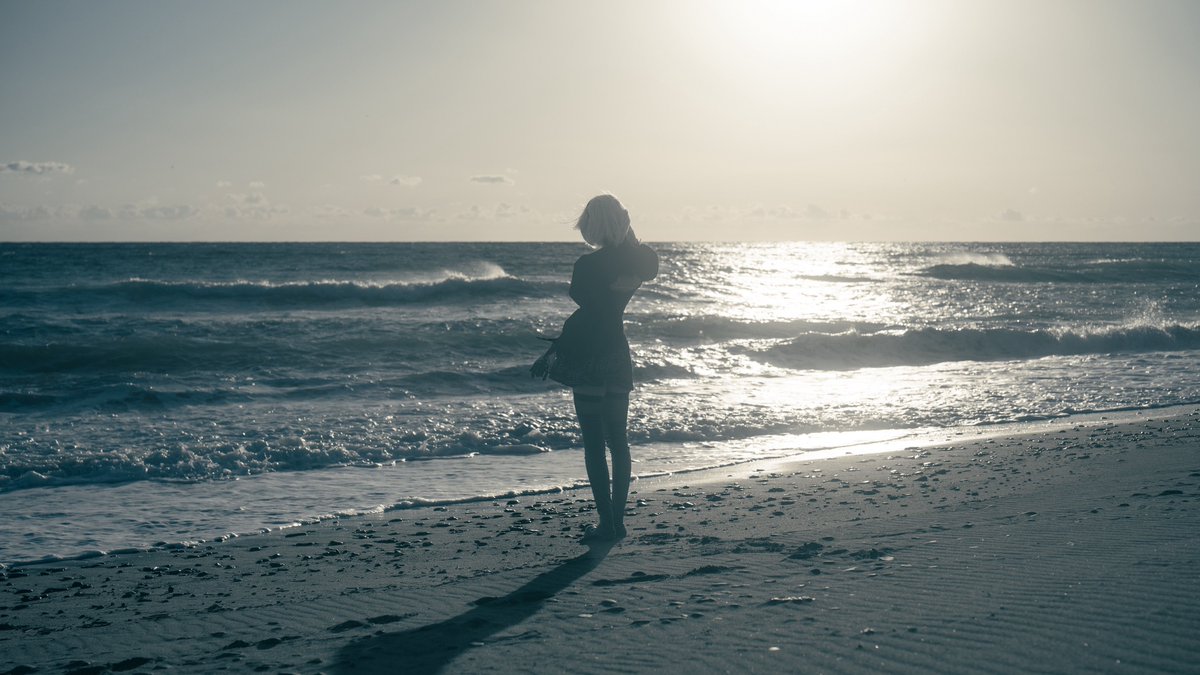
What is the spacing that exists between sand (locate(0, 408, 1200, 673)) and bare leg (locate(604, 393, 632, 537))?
0.50 ft

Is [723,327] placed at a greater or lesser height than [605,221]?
lesser

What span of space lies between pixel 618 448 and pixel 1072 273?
42351 millimetres

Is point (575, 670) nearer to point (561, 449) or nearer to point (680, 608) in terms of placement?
point (680, 608)

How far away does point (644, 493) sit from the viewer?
6.72 metres

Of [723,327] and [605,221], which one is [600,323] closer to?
[605,221]

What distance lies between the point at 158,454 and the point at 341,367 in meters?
6.91

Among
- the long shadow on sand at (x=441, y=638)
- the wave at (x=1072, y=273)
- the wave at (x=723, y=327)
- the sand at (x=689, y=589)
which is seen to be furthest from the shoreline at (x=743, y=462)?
the wave at (x=1072, y=273)

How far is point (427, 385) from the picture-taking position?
13.7 m

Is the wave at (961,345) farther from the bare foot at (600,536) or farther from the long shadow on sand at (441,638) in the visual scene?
the long shadow on sand at (441,638)

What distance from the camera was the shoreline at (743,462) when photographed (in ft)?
19.0

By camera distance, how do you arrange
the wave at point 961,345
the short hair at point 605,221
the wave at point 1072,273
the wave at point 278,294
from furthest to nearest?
the wave at point 1072,273, the wave at point 278,294, the wave at point 961,345, the short hair at point 605,221

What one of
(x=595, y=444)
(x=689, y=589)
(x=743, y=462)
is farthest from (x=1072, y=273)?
(x=689, y=589)

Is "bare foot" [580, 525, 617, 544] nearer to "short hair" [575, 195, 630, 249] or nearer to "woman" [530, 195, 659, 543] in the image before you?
"woman" [530, 195, 659, 543]

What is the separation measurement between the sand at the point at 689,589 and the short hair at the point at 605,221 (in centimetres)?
159
